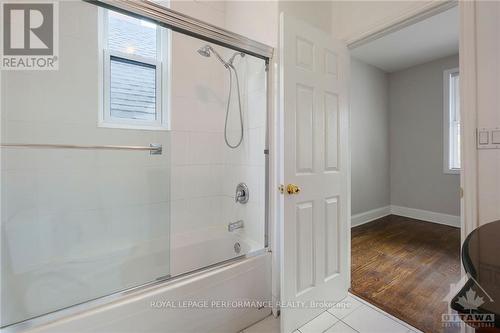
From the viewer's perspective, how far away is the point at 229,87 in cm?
222

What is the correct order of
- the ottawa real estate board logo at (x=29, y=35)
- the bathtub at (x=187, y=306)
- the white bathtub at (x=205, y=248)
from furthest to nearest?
Answer: the white bathtub at (x=205, y=248) < the ottawa real estate board logo at (x=29, y=35) < the bathtub at (x=187, y=306)

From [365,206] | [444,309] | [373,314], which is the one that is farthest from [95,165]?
[365,206]

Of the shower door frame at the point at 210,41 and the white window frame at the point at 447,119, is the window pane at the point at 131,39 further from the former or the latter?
the white window frame at the point at 447,119

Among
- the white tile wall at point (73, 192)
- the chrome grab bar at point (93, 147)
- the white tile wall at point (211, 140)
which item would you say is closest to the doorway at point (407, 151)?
the white tile wall at point (211, 140)

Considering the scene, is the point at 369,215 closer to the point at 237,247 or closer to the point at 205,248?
the point at 237,247

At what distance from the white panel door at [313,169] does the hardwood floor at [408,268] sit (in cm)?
38

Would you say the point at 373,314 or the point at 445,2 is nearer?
the point at 445,2

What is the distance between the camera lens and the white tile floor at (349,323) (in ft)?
5.07

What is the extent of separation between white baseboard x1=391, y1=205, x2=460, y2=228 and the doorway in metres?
0.01

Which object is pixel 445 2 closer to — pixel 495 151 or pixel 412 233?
pixel 495 151

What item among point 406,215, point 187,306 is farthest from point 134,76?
point 406,215

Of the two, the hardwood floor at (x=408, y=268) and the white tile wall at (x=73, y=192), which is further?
the hardwood floor at (x=408, y=268)

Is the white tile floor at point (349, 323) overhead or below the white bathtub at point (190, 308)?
below

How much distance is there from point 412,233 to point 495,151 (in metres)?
2.53
